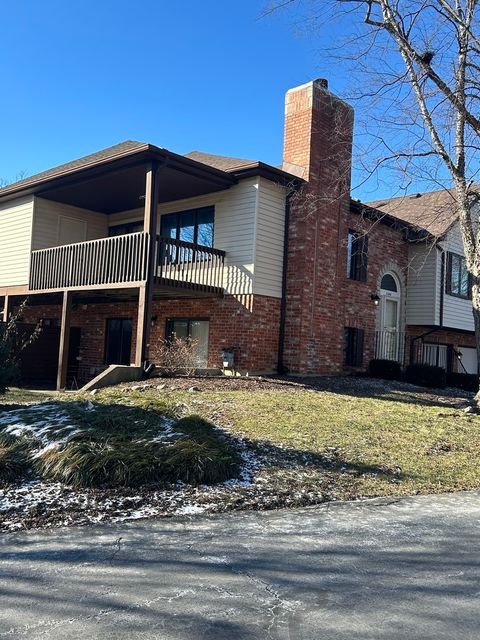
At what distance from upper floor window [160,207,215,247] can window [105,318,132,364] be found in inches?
122

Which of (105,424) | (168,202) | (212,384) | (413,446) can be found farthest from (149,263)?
(413,446)

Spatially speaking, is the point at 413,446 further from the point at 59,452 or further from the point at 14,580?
the point at 14,580

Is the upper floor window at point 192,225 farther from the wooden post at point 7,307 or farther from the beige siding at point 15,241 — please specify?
the wooden post at point 7,307

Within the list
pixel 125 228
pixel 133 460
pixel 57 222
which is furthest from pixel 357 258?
pixel 133 460

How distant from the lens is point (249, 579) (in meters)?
3.92

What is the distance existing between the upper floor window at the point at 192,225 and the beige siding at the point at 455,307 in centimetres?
877

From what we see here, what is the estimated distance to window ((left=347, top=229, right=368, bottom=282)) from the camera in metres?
17.6

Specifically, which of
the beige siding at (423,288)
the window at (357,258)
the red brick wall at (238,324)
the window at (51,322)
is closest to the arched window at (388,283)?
the beige siding at (423,288)

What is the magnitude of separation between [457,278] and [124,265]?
12.7 m

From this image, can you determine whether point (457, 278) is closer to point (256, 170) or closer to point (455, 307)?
point (455, 307)

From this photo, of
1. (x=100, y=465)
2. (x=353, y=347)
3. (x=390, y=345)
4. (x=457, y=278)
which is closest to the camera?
(x=100, y=465)

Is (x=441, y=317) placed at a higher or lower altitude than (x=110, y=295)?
higher

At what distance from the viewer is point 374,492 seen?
643cm

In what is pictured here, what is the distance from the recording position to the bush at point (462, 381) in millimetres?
19173
